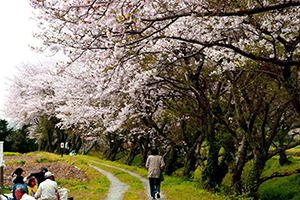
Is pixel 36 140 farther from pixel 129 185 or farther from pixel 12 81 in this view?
pixel 129 185

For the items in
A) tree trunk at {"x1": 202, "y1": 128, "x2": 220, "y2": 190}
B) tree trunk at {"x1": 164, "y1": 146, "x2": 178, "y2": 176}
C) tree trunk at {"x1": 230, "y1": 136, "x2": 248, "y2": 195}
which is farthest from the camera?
tree trunk at {"x1": 164, "y1": 146, "x2": 178, "y2": 176}

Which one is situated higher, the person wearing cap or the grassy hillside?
the person wearing cap

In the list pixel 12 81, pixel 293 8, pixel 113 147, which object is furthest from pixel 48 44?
pixel 12 81

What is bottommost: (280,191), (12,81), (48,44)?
(280,191)

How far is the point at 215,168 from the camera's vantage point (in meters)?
11.9

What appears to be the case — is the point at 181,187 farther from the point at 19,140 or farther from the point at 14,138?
the point at 19,140

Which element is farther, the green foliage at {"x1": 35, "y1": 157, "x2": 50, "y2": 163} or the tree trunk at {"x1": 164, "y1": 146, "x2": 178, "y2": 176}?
the green foliage at {"x1": 35, "y1": 157, "x2": 50, "y2": 163}

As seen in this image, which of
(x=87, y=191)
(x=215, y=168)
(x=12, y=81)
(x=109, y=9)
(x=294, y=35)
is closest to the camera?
(x=109, y=9)

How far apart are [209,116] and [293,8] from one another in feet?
20.4

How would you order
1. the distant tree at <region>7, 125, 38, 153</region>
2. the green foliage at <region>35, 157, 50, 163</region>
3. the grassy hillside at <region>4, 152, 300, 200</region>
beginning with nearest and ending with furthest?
the grassy hillside at <region>4, 152, 300, 200</region> → the green foliage at <region>35, 157, 50, 163</region> → the distant tree at <region>7, 125, 38, 153</region>

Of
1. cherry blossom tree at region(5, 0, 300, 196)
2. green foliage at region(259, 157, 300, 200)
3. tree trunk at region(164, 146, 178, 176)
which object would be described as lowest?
green foliage at region(259, 157, 300, 200)

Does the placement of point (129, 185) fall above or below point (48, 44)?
below

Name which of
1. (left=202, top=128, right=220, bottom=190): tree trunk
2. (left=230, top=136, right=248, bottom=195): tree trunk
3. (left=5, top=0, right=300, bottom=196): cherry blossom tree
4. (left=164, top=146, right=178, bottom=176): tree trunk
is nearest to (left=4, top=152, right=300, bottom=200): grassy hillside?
(left=202, top=128, right=220, bottom=190): tree trunk

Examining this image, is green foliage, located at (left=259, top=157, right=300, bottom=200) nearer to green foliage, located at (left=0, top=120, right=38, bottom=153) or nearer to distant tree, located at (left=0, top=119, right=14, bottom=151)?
green foliage, located at (left=0, top=120, right=38, bottom=153)
